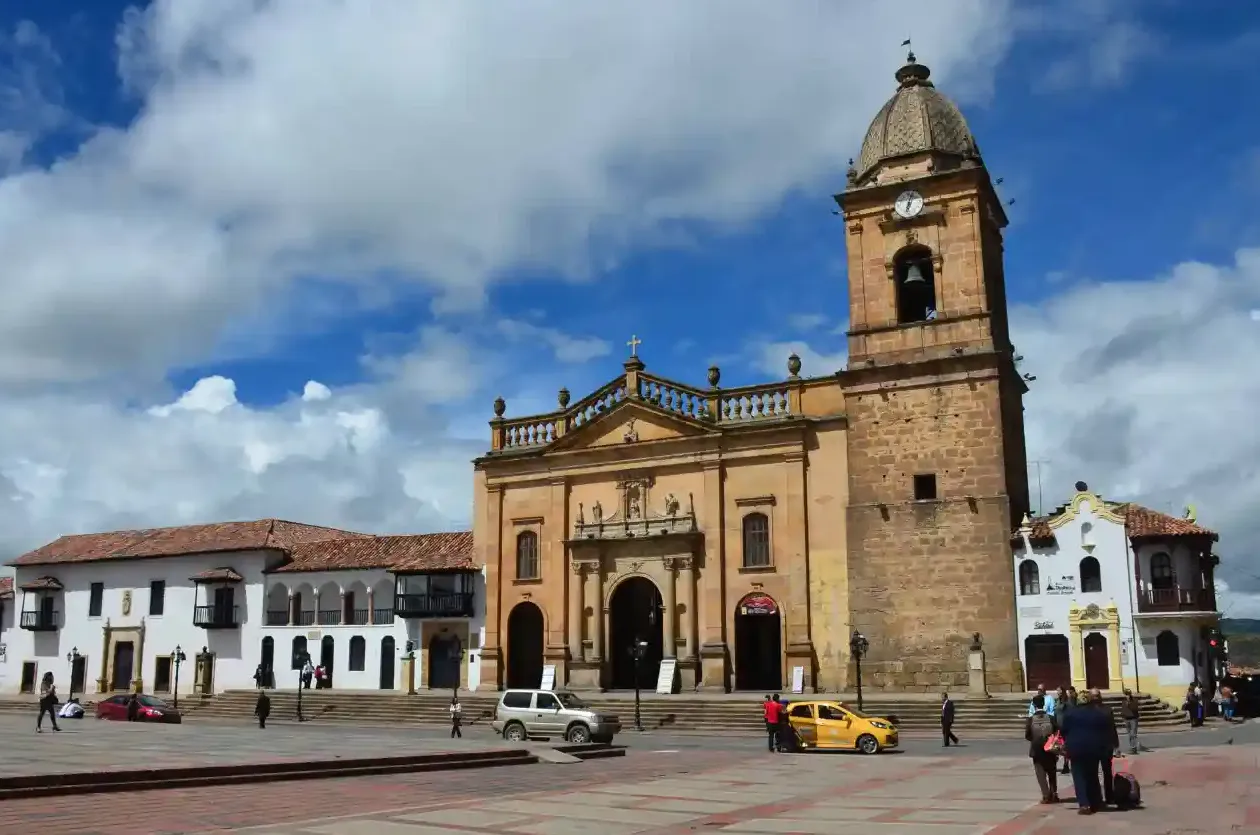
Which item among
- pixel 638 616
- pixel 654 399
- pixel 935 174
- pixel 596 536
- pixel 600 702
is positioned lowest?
pixel 600 702

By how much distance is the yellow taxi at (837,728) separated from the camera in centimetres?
2691

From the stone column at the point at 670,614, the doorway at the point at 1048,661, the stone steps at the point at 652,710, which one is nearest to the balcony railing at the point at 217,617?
the stone steps at the point at 652,710

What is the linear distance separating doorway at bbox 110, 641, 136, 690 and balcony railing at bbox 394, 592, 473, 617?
1550 cm

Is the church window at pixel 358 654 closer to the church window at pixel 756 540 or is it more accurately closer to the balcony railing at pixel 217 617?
the balcony railing at pixel 217 617

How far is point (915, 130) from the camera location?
132 ft

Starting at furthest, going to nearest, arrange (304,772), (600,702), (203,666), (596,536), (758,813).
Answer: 1. (203,666)
2. (596,536)
3. (600,702)
4. (304,772)
5. (758,813)

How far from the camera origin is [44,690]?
29.9 metres

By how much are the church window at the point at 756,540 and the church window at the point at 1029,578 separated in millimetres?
8596

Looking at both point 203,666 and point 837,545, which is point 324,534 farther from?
point 837,545

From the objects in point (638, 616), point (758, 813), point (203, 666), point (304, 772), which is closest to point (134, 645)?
point (203, 666)

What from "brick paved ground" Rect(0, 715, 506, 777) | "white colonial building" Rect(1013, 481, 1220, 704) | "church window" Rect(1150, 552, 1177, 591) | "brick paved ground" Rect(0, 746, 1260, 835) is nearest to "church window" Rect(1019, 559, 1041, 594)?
"white colonial building" Rect(1013, 481, 1220, 704)

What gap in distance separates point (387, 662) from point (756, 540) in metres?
16.7

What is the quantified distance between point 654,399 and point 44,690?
22.8 metres

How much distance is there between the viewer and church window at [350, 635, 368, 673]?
47.9 meters
